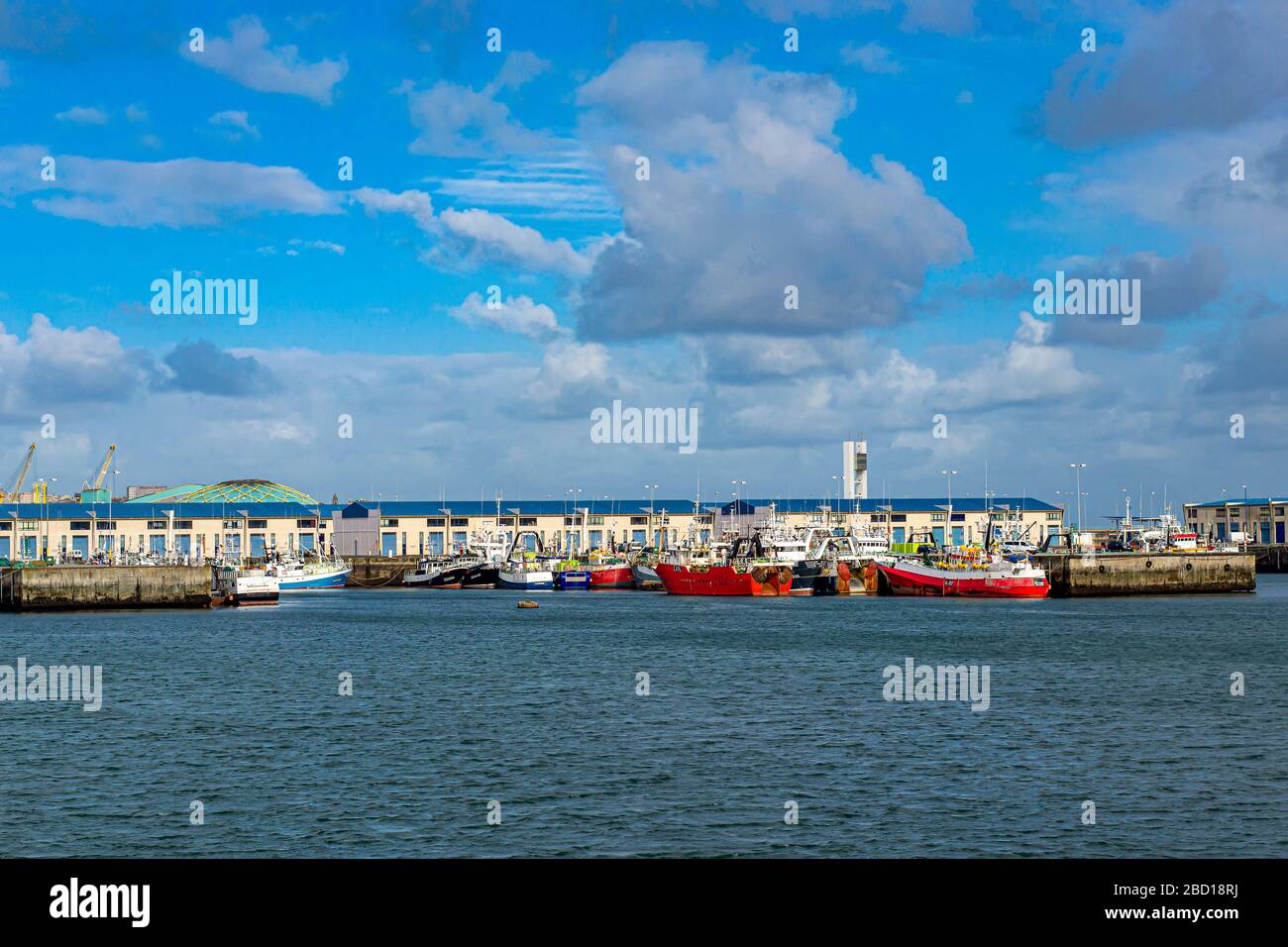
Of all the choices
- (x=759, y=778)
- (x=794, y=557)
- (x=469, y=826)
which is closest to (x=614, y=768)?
(x=759, y=778)

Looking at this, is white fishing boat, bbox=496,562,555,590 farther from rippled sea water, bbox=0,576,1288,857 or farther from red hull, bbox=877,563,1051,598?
rippled sea water, bbox=0,576,1288,857

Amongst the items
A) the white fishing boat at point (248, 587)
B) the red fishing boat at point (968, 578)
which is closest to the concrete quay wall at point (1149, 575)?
the red fishing boat at point (968, 578)

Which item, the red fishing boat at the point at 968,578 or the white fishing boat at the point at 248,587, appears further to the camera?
the red fishing boat at the point at 968,578

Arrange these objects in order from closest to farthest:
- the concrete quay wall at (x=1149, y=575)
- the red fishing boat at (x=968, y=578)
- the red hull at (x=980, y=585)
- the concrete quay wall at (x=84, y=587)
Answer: the concrete quay wall at (x=84, y=587) < the red hull at (x=980, y=585) < the red fishing boat at (x=968, y=578) < the concrete quay wall at (x=1149, y=575)

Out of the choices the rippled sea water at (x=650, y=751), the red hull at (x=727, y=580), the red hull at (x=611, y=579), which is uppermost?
the rippled sea water at (x=650, y=751)

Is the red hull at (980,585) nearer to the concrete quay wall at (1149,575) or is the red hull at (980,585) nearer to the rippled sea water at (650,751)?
the concrete quay wall at (1149,575)

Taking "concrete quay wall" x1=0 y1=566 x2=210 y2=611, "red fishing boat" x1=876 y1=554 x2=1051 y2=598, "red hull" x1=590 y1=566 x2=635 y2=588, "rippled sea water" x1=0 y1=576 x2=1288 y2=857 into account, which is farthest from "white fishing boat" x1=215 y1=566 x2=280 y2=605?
"red fishing boat" x1=876 y1=554 x2=1051 y2=598
